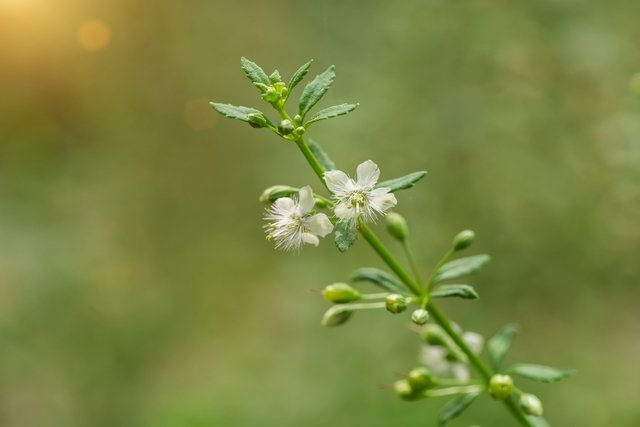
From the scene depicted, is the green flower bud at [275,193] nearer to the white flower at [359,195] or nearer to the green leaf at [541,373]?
the white flower at [359,195]

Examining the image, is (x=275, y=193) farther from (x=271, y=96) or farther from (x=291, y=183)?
(x=291, y=183)

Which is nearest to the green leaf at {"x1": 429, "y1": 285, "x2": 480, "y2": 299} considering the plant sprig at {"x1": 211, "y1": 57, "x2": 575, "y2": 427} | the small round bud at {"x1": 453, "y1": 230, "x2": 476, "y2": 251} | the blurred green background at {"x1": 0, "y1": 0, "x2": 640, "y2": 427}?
the plant sprig at {"x1": 211, "y1": 57, "x2": 575, "y2": 427}

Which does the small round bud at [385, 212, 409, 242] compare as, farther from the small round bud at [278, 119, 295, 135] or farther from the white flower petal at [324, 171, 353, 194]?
the small round bud at [278, 119, 295, 135]

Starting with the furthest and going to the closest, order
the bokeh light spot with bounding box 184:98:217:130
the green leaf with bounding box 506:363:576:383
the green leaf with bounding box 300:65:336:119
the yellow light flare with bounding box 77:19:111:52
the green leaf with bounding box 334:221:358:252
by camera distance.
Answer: the yellow light flare with bounding box 77:19:111:52
the bokeh light spot with bounding box 184:98:217:130
the green leaf with bounding box 506:363:576:383
the green leaf with bounding box 300:65:336:119
the green leaf with bounding box 334:221:358:252

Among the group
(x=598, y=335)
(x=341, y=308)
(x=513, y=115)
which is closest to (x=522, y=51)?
(x=513, y=115)

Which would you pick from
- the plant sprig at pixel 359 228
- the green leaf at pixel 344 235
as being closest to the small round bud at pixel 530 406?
the plant sprig at pixel 359 228

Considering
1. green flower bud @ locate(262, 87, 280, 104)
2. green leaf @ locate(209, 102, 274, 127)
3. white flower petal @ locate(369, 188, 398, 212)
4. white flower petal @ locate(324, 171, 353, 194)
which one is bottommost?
white flower petal @ locate(369, 188, 398, 212)

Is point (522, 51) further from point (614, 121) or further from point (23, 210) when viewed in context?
point (23, 210)
